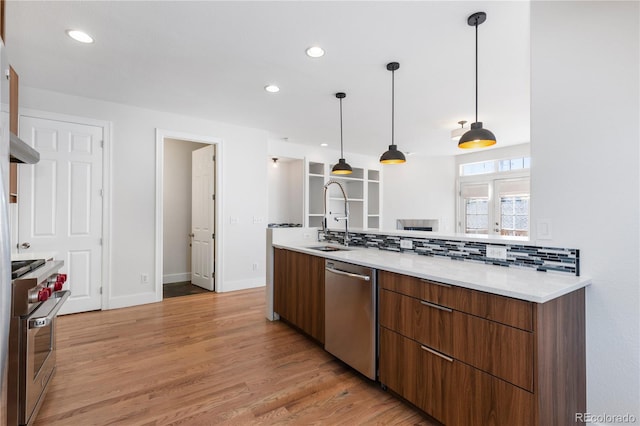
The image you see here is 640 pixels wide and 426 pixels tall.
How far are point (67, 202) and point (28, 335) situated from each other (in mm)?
2545

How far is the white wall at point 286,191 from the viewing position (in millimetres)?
6180

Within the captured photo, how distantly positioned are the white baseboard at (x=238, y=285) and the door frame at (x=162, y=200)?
2 cm

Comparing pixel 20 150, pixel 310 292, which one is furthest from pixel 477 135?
pixel 20 150

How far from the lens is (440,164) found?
24.5 ft

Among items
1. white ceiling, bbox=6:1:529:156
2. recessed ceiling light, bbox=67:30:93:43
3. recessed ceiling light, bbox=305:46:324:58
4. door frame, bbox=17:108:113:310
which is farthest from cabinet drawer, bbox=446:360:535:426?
door frame, bbox=17:108:113:310

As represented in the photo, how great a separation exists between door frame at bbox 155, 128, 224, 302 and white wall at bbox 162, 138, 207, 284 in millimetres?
1179

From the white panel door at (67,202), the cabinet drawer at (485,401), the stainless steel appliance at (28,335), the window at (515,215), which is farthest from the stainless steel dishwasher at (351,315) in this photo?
the window at (515,215)

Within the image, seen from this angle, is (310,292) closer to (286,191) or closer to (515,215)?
(286,191)

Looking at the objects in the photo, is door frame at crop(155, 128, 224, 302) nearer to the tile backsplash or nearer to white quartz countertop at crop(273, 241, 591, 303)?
the tile backsplash

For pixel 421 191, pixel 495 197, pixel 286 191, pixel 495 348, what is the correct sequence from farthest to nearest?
pixel 421 191
pixel 495 197
pixel 286 191
pixel 495 348

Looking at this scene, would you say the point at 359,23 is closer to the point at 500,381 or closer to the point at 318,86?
the point at 318,86

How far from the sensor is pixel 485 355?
144cm

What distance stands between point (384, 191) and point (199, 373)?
241 inches

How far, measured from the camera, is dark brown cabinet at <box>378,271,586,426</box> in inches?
51.0
